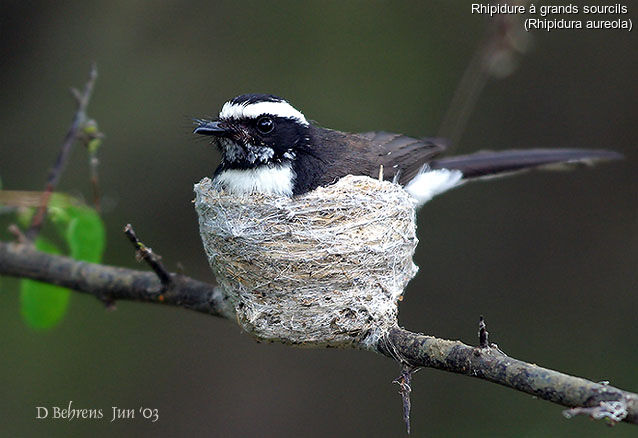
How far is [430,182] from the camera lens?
4.70 meters

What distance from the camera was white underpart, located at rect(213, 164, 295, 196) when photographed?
12.5 feet

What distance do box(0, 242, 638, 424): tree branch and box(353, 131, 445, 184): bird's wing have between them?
3.79 feet

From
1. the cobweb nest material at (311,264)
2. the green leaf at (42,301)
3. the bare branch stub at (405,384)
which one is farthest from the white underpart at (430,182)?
the green leaf at (42,301)

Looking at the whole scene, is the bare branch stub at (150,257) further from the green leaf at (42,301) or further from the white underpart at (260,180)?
the green leaf at (42,301)

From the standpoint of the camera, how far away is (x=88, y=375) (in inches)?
255

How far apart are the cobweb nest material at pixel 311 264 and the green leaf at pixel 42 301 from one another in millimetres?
1041

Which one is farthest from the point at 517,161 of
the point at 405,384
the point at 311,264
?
the point at 405,384

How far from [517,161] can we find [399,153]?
87 cm

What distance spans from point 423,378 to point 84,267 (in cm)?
340

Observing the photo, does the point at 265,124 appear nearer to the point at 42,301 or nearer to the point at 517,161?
the point at 42,301

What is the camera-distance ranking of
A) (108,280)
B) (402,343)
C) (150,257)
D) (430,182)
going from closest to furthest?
(402,343), (150,257), (108,280), (430,182)

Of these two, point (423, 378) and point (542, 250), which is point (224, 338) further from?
point (542, 250)

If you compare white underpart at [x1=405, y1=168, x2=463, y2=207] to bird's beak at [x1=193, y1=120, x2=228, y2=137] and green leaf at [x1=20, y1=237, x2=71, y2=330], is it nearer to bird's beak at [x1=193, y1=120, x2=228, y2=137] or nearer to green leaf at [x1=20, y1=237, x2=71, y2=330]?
bird's beak at [x1=193, y1=120, x2=228, y2=137]

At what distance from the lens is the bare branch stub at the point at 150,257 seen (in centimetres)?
317
